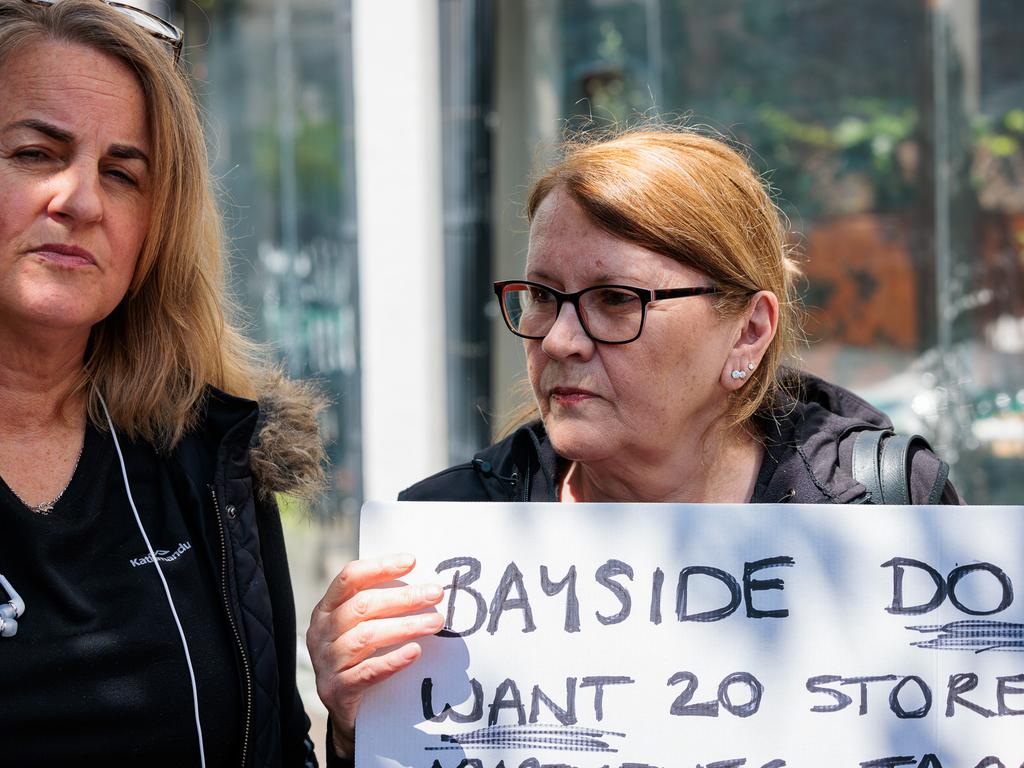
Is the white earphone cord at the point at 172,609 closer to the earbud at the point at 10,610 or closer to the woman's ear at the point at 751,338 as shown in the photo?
the earbud at the point at 10,610

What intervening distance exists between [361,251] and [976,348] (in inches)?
114

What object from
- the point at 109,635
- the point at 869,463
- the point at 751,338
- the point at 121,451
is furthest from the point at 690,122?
the point at 109,635

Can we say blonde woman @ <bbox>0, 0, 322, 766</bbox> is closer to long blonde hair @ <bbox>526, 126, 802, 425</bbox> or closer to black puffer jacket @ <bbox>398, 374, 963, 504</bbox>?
black puffer jacket @ <bbox>398, 374, 963, 504</bbox>

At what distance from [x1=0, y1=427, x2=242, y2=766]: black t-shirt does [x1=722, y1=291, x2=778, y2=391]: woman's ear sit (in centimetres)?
96

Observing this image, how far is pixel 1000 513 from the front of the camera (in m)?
1.68

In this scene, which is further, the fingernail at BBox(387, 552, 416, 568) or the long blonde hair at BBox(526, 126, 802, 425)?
the long blonde hair at BBox(526, 126, 802, 425)

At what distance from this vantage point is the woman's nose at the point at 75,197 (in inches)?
70.8

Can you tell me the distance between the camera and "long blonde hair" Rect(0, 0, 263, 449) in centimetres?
191

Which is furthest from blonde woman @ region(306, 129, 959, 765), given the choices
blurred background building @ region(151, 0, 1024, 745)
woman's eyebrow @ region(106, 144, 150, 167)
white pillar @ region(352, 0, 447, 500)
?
white pillar @ region(352, 0, 447, 500)

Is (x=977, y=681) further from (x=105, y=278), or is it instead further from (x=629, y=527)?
(x=105, y=278)

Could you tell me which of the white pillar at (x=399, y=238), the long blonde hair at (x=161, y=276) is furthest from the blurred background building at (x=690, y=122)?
the long blonde hair at (x=161, y=276)

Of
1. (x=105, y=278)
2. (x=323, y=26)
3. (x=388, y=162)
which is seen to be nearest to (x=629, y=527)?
(x=105, y=278)

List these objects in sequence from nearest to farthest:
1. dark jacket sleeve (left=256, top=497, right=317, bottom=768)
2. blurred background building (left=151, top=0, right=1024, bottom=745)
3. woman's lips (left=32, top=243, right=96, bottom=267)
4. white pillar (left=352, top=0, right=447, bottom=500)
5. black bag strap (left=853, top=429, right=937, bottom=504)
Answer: woman's lips (left=32, top=243, right=96, bottom=267)
black bag strap (left=853, top=429, right=937, bottom=504)
dark jacket sleeve (left=256, top=497, right=317, bottom=768)
blurred background building (left=151, top=0, right=1024, bottom=745)
white pillar (left=352, top=0, right=447, bottom=500)

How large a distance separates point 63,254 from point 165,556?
0.52m
